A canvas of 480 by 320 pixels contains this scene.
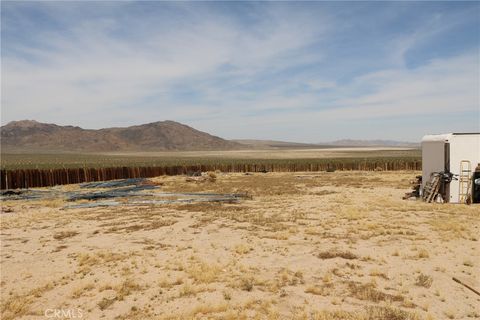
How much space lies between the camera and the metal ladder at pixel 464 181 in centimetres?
2220

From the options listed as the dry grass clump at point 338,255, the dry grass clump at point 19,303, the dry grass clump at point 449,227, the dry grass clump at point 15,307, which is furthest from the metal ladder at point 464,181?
the dry grass clump at point 15,307

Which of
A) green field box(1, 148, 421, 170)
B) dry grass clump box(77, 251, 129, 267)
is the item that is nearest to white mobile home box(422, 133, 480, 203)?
dry grass clump box(77, 251, 129, 267)

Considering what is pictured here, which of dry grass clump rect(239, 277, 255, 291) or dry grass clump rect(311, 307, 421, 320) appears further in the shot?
dry grass clump rect(239, 277, 255, 291)

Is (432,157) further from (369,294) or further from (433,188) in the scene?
(369,294)

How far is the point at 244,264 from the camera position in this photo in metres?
11.6

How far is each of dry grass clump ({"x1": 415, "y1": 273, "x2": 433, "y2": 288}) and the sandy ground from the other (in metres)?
0.06

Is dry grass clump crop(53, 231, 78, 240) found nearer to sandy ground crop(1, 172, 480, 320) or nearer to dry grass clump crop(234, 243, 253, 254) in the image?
sandy ground crop(1, 172, 480, 320)

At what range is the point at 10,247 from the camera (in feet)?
46.0

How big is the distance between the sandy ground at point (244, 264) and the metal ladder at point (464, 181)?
7.42 ft

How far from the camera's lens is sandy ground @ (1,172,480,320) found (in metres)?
8.64

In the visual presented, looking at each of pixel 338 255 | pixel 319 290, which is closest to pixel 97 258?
pixel 319 290

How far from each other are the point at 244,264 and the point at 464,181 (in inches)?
674

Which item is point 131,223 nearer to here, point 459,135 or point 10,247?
point 10,247

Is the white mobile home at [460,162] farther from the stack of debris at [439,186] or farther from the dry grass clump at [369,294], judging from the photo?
the dry grass clump at [369,294]
